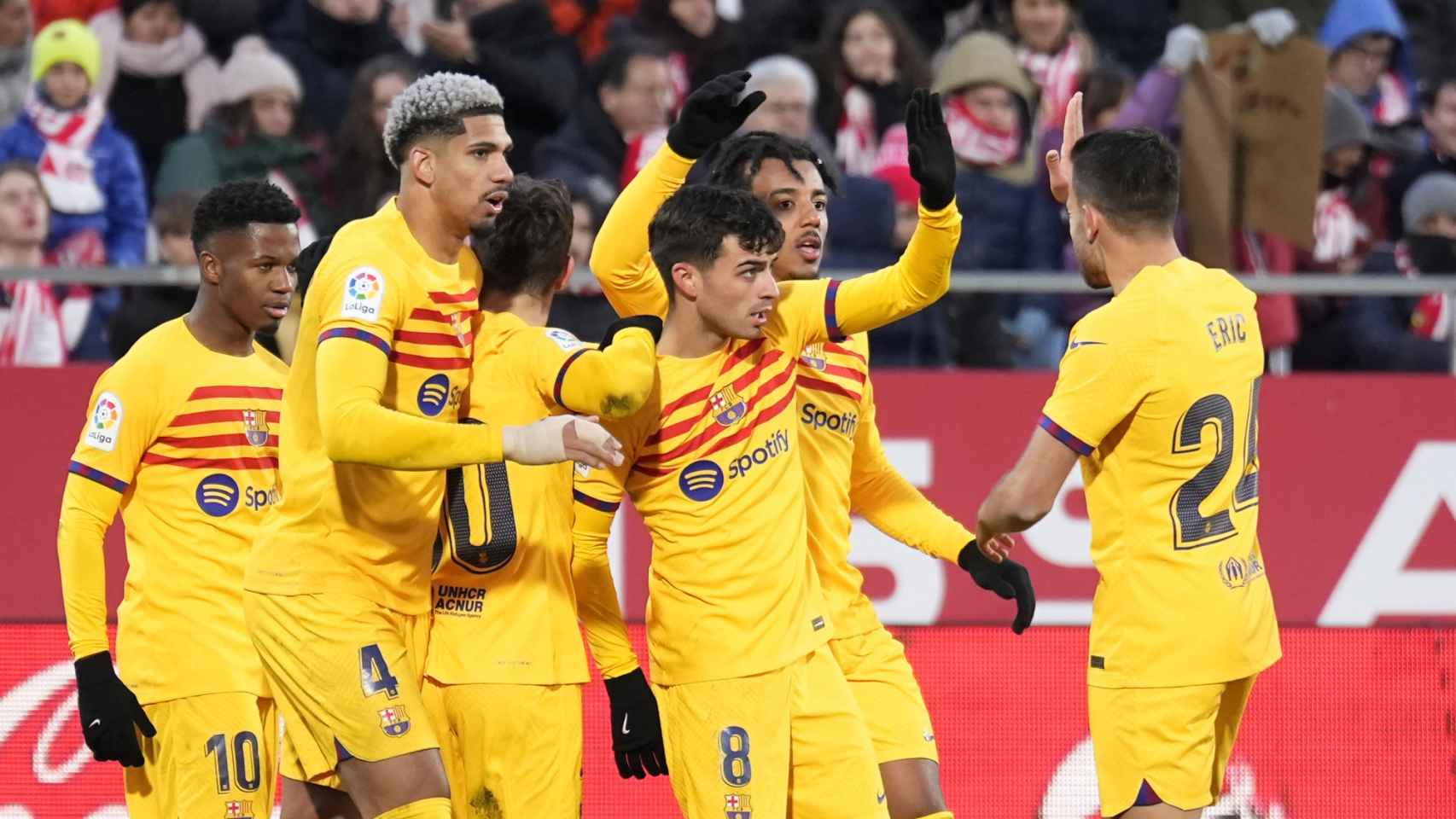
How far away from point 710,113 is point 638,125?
4602 mm

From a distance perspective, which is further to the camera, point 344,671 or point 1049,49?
point 1049,49

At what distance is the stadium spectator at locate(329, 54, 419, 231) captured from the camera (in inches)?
399

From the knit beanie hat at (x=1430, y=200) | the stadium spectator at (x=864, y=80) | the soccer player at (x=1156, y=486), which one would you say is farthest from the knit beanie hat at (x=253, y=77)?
the knit beanie hat at (x=1430, y=200)

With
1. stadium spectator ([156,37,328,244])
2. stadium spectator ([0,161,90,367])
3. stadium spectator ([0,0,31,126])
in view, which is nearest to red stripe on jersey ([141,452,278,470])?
A: stadium spectator ([0,161,90,367])

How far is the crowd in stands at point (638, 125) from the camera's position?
9.90 m

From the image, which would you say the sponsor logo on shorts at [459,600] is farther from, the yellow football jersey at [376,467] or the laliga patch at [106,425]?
the laliga patch at [106,425]

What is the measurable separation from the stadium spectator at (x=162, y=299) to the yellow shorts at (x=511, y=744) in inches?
159

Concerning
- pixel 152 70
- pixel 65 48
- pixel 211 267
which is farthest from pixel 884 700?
pixel 152 70

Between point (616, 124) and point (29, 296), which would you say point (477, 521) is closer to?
point (29, 296)

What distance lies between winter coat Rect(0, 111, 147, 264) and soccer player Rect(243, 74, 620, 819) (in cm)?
479

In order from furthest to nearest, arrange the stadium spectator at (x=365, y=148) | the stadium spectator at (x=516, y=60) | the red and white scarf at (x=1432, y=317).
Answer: the stadium spectator at (x=516, y=60)
the stadium spectator at (x=365, y=148)
the red and white scarf at (x=1432, y=317)

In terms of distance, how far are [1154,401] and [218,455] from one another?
9.39 feet

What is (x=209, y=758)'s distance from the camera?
6332mm

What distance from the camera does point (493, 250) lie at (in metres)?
6.20
